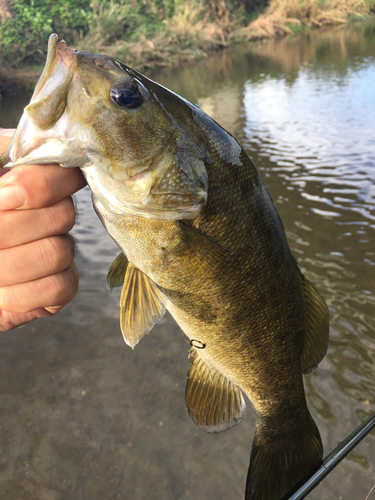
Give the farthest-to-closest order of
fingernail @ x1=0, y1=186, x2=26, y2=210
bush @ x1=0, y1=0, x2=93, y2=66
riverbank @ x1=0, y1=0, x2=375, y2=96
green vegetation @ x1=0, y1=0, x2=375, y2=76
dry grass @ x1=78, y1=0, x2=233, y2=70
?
dry grass @ x1=78, y1=0, x2=233, y2=70 → green vegetation @ x1=0, y1=0, x2=375, y2=76 → riverbank @ x1=0, y1=0, x2=375, y2=96 → bush @ x1=0, y1=0, x2=93, y2=66 → fingernail @ x1=0, y1=186, x2=26, y2=210

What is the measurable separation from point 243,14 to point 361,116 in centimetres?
2731

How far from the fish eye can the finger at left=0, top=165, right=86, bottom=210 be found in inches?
9.2

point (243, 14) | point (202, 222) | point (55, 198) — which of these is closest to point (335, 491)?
point (202, 222)

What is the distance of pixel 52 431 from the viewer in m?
2.74

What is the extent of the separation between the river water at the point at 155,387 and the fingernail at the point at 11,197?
2.17 meters

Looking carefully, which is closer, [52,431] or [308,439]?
[308,439]

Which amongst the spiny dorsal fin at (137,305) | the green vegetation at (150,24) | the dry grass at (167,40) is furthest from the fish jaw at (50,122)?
the dry grass at (167,40)

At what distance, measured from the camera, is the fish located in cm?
97

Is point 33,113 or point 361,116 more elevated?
point 33,113

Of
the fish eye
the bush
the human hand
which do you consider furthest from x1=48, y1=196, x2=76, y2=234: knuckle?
the bush

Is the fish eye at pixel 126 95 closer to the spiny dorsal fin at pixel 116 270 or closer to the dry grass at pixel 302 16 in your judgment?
the spiny dorsal fin at pixel 116 270

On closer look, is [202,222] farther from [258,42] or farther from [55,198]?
[258,42]

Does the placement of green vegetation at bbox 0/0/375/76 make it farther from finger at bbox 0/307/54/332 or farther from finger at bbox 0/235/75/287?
finger at bbox 0/235/75/287

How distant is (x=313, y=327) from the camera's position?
1.52m
